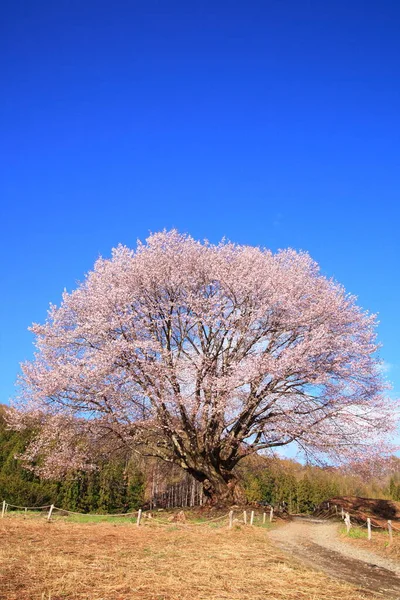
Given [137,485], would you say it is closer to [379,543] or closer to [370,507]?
[370,507]

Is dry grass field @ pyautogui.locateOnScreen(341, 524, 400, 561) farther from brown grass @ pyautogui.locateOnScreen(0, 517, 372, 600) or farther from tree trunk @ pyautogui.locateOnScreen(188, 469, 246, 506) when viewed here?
tree trunk @ pyautogui.locateOnScreen(188, 469, 246, 506)

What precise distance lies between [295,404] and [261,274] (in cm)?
642

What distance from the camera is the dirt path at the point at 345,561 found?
846 centimetres

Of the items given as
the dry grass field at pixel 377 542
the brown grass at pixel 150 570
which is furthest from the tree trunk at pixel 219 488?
the brown grass at pixel 150 570

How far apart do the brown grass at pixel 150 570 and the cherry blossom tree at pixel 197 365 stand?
7256 millimetres

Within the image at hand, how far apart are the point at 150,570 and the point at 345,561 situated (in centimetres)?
580

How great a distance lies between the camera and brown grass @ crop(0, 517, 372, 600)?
6.38 meters

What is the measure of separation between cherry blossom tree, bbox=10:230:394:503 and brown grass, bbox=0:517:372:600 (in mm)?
7256

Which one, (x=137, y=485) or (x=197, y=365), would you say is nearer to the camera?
(x=197, y=365)

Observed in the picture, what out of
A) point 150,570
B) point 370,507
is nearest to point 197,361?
point 150,570

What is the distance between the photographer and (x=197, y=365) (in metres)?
18.8

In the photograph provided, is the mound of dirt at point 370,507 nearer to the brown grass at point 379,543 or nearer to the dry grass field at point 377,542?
the dry grass field at point 377,542

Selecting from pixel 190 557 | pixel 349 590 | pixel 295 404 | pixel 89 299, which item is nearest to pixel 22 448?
pixel 89 299

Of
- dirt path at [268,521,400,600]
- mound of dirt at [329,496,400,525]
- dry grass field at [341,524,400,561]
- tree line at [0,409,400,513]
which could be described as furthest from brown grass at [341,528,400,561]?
mound of dirt at [329,496,400,525]
